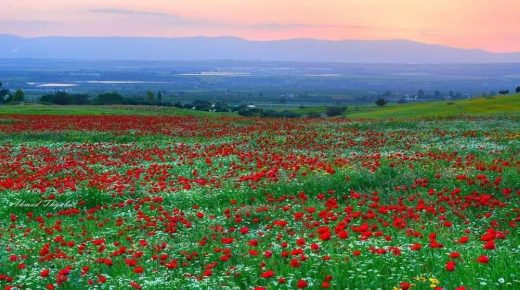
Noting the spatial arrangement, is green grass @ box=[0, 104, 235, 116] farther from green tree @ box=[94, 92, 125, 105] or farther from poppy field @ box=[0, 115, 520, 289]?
poppy field @ box=[0, 115, 520, 289]

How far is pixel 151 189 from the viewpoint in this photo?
600 inches

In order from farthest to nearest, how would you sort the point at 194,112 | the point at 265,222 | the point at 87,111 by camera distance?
the point at 194,112, the point at 87,111, the point at 265,222

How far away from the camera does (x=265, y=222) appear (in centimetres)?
1157

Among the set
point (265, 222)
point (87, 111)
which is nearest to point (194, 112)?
point (87, 111)

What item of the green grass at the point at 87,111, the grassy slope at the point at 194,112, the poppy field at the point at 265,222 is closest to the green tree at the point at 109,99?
the grassy slope at the point at 194,112

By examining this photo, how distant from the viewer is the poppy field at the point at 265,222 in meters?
7.74

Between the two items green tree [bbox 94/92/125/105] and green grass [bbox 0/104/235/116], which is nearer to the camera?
green grass [bbox 0/104/235/116]

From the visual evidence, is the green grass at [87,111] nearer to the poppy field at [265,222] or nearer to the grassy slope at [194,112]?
the grassy slope at [194,112]

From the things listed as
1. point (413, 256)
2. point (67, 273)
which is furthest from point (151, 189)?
point (413, 256)

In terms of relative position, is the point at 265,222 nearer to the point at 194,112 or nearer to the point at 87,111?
the point at 87,111

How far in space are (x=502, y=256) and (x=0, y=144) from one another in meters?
27.9

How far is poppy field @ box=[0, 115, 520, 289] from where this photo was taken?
25.4 feet

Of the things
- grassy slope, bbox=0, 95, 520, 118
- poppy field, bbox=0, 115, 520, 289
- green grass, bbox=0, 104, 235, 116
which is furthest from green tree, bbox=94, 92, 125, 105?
poppy field, bbox=0, 115, 520, 289

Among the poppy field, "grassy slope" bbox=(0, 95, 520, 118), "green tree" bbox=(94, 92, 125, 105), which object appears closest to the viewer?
the poppy field
